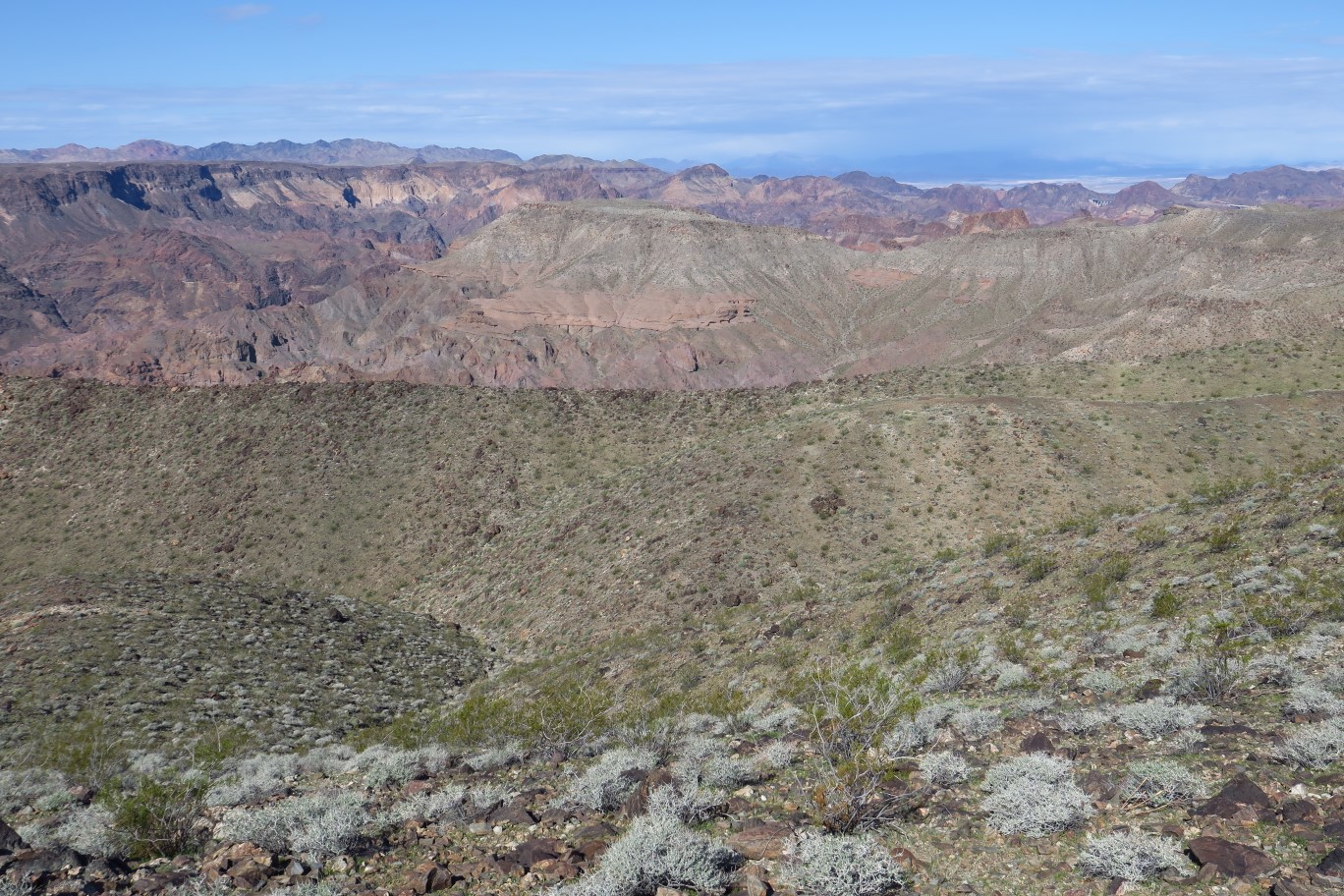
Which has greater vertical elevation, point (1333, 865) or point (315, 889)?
point (1333, 865)

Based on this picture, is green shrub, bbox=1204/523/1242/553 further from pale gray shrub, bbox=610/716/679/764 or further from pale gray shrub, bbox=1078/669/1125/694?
pale gray shrub, bbox=610/716/679/764

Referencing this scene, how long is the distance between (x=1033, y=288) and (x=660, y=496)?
447 ft

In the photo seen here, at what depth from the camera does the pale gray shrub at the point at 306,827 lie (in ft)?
30.7

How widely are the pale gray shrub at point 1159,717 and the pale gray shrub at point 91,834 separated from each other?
1207 centimetres

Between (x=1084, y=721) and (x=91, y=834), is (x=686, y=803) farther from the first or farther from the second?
(x=91, y=834)

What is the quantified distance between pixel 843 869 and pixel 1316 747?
529 centimetres

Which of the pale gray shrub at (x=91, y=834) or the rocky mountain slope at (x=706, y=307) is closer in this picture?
the pale gray shrub at (x=91, y=834)

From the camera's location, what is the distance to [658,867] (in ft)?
26.0

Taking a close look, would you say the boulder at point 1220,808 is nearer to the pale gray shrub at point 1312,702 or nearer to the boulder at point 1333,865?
the boulder at point 1333,865

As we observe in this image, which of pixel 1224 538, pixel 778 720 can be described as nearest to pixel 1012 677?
pixel 778 720

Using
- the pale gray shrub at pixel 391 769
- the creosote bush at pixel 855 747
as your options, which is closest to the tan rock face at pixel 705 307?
the creosote bush at pixel 855 747

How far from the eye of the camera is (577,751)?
45.2 ft

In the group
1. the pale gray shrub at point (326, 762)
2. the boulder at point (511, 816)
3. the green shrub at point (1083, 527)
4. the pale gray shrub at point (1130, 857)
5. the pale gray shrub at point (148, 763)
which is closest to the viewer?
the pale gray shrub at point (1130, 857)

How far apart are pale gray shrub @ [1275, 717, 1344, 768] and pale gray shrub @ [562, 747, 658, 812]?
734 cm
